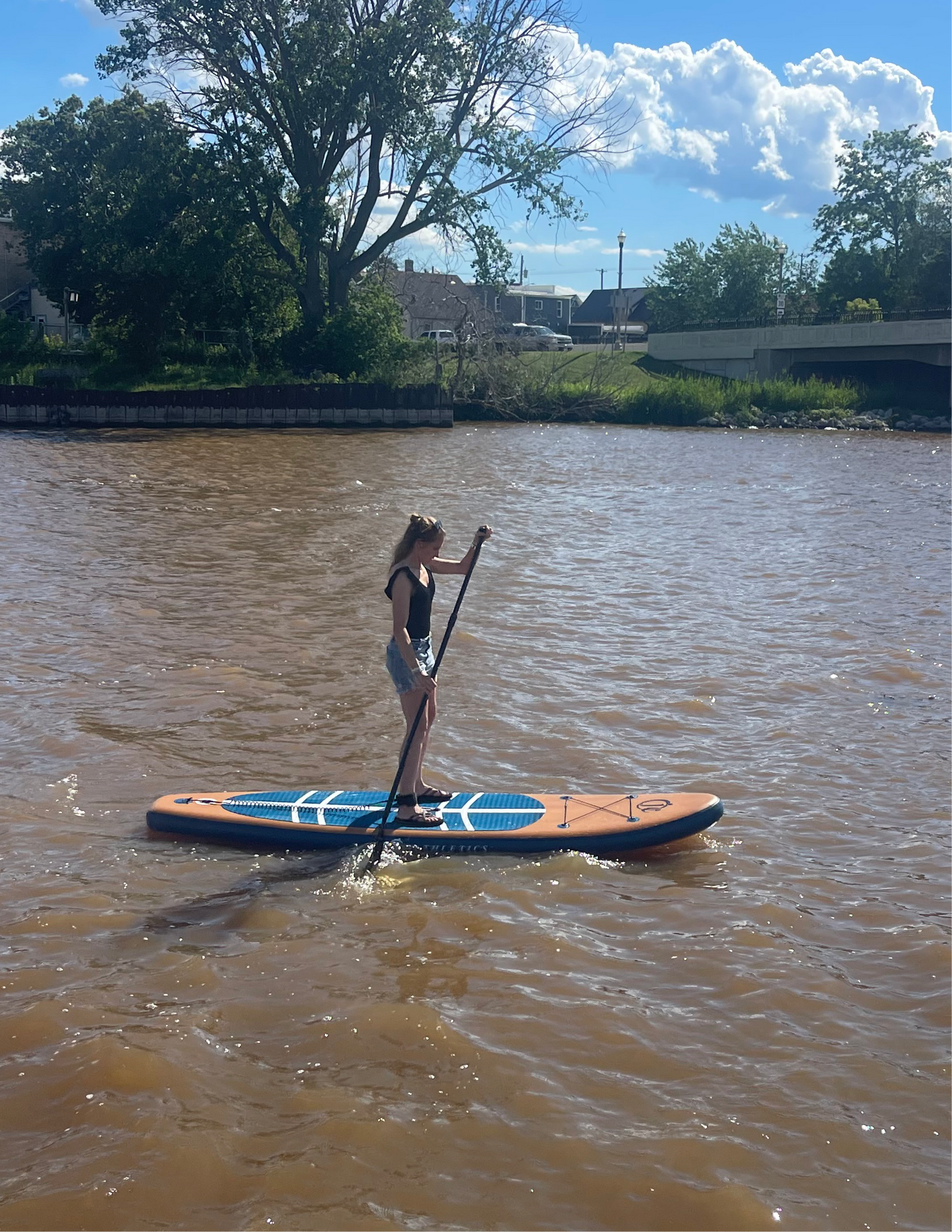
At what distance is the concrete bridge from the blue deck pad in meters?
44.1

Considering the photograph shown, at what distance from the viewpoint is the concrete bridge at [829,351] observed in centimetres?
4694

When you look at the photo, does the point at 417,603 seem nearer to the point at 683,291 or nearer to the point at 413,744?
the point at 413,744

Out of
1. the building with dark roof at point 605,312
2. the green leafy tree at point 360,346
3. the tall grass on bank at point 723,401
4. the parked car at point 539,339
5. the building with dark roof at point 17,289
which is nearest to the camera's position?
the green leafy tree at point 360,346

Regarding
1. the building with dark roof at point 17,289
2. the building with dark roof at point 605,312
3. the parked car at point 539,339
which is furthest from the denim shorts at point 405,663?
the building with dark roof at point 605,312

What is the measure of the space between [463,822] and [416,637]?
40.5 inches

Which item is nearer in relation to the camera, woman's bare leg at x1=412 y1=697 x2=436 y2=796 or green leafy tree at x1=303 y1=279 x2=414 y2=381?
woman's bare leg at x1=412 y1=697 x2=436 y2=796

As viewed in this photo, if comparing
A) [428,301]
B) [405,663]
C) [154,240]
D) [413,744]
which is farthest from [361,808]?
[428,301]

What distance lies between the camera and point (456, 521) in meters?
19.0

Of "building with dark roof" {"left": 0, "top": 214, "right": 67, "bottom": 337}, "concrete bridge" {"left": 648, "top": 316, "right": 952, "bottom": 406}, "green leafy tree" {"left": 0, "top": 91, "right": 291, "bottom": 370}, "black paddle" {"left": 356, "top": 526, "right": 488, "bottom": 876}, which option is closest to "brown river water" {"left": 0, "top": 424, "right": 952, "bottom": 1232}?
"black paddle" {"left": 356, "top": 526, "right": 488, "bottom": 876}

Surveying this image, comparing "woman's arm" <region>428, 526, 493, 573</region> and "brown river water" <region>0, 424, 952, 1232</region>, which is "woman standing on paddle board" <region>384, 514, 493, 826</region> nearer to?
"woman's arm" <region>428, 526, 493, 573</region>

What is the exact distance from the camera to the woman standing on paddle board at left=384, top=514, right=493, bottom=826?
20.8ft

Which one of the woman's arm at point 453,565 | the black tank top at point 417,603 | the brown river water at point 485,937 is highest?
the woman's arm at point 453,565

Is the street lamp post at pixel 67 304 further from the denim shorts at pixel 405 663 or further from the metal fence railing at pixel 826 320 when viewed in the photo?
the denim shorts at pixel 405 663

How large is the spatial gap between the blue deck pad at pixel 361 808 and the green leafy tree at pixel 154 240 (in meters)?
34.0
